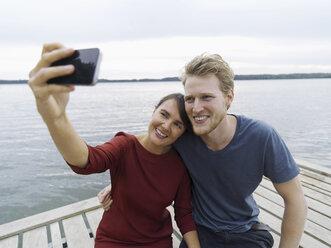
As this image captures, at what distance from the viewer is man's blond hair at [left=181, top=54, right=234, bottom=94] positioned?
2.16m

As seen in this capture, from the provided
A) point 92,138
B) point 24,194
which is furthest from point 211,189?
point 92,138

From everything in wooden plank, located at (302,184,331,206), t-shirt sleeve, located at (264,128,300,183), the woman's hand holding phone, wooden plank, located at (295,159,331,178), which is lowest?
wooden plank, located at (295,159,331,178)

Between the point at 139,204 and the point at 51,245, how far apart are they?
5.33 feet

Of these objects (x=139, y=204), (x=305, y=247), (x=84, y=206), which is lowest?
(x=84, y=206)

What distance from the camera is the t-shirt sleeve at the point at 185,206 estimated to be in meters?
2.36

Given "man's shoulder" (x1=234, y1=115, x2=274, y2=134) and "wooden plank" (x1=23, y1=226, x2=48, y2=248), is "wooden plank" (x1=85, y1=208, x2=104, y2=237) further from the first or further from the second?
"man's shoulder" (x1=234, y1=115, x2=274, y2=134)

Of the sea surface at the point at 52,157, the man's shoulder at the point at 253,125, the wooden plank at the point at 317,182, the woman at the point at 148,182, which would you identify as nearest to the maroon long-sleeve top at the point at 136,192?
the woman at the point at 148,182

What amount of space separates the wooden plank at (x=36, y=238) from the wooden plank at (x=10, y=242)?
0.10 m

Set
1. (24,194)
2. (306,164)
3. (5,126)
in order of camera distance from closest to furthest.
→ (306,164), (24,194), (5,126)

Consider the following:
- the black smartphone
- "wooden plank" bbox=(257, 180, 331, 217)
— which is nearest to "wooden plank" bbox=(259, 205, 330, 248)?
"wooden plank" bbox=(257, 180, 331, 217)

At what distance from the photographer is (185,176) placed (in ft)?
7.72

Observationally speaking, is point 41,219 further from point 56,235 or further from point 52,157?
point 52,157

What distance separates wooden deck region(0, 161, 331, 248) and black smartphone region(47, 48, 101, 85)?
2.54 metres

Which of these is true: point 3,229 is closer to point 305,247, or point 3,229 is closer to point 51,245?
point 51,245
